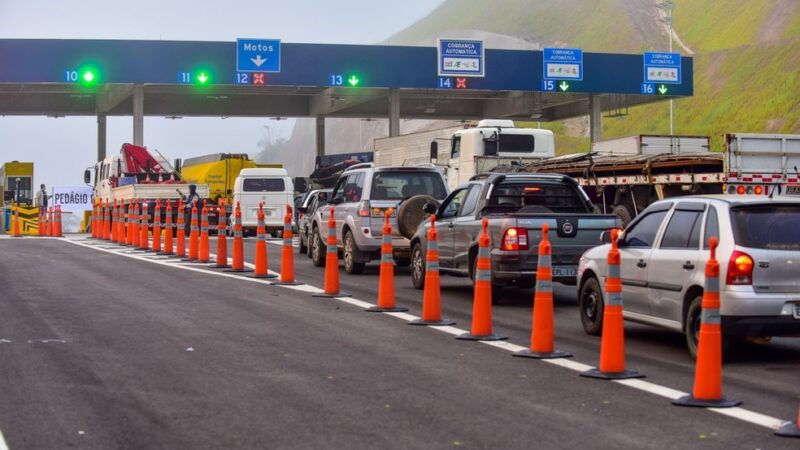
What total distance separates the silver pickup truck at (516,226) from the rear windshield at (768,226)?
501 cm

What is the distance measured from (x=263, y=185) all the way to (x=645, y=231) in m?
30.2

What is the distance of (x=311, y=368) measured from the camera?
10742mm

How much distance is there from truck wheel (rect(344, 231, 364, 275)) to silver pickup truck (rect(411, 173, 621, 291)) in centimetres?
295

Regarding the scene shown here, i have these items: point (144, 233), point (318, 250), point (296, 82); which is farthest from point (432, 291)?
point (296, 82)

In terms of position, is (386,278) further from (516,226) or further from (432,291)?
(516,226)

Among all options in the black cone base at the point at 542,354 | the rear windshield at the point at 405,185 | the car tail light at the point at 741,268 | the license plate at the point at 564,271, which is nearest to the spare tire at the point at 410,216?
the rear windshield at the point at 405,185

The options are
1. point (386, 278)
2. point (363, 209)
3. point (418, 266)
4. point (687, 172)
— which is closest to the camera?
point (386, 278)

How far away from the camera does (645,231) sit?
1284 cm

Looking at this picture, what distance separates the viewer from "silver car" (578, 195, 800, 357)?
10953 mm

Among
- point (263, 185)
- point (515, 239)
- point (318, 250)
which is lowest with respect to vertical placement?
point (318, 250)

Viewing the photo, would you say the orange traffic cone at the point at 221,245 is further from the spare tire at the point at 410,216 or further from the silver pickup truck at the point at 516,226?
the silver pickup truck at the point at 516,226

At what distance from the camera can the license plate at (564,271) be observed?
16219 mm

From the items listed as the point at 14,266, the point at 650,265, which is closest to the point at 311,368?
the point at 650,265

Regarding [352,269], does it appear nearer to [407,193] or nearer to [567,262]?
[407,193]
